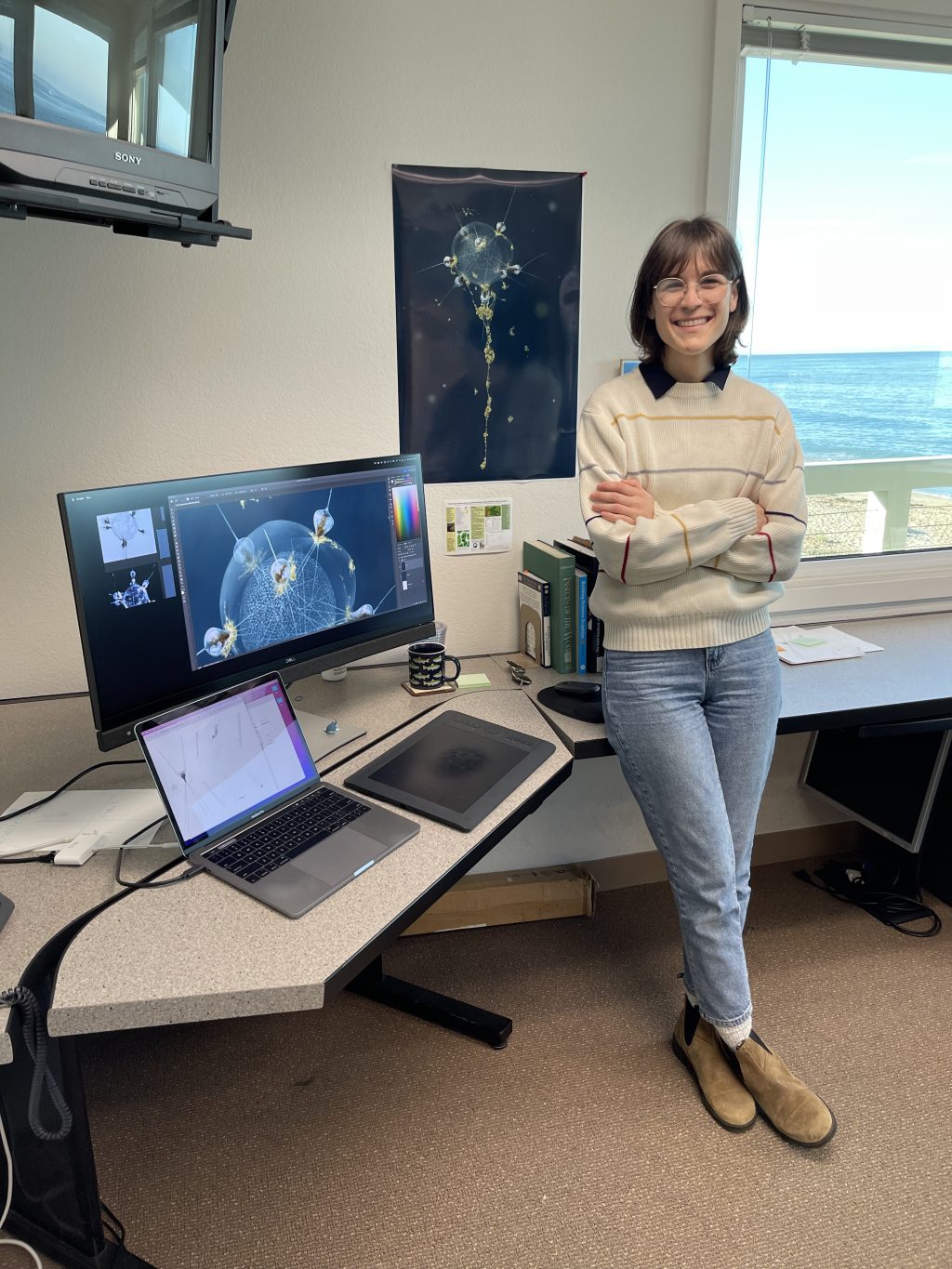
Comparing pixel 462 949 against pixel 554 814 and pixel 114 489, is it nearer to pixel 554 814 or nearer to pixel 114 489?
pixel 554 814

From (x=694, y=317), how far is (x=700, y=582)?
484mm

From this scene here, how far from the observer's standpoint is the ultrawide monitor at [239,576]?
1345 mm

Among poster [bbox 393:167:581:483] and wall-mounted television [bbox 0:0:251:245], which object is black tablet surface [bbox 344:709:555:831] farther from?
wall-mounted television [bbox 0:0:251:245]

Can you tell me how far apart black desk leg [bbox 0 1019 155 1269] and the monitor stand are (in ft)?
2.07

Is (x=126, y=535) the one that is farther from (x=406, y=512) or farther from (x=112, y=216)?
(x=406, y=512)

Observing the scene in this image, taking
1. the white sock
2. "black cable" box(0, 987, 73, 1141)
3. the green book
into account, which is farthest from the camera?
the green book

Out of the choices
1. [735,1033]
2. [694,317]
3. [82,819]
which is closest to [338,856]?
[82,819]

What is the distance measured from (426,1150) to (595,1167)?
1.05ft

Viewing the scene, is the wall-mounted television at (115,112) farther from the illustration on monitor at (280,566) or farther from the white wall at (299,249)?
the illustration on monitor at (280,566)

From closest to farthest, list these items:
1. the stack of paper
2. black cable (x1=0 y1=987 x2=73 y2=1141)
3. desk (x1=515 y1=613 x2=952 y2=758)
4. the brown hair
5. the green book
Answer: black cable (x1=0 y1=987 x2=73 y2=1141)
the brown hair
desk (x1=515 y1=613 x2=952 y2=758)
the green book
the stack of paper

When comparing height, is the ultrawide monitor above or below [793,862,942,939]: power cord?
above

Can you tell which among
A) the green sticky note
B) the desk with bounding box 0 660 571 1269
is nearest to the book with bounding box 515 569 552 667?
the green sticky note

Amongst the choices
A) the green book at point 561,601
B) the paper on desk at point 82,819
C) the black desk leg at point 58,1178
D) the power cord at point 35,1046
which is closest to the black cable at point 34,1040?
the power cord at point 35,1046

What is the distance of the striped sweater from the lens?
163 cm
